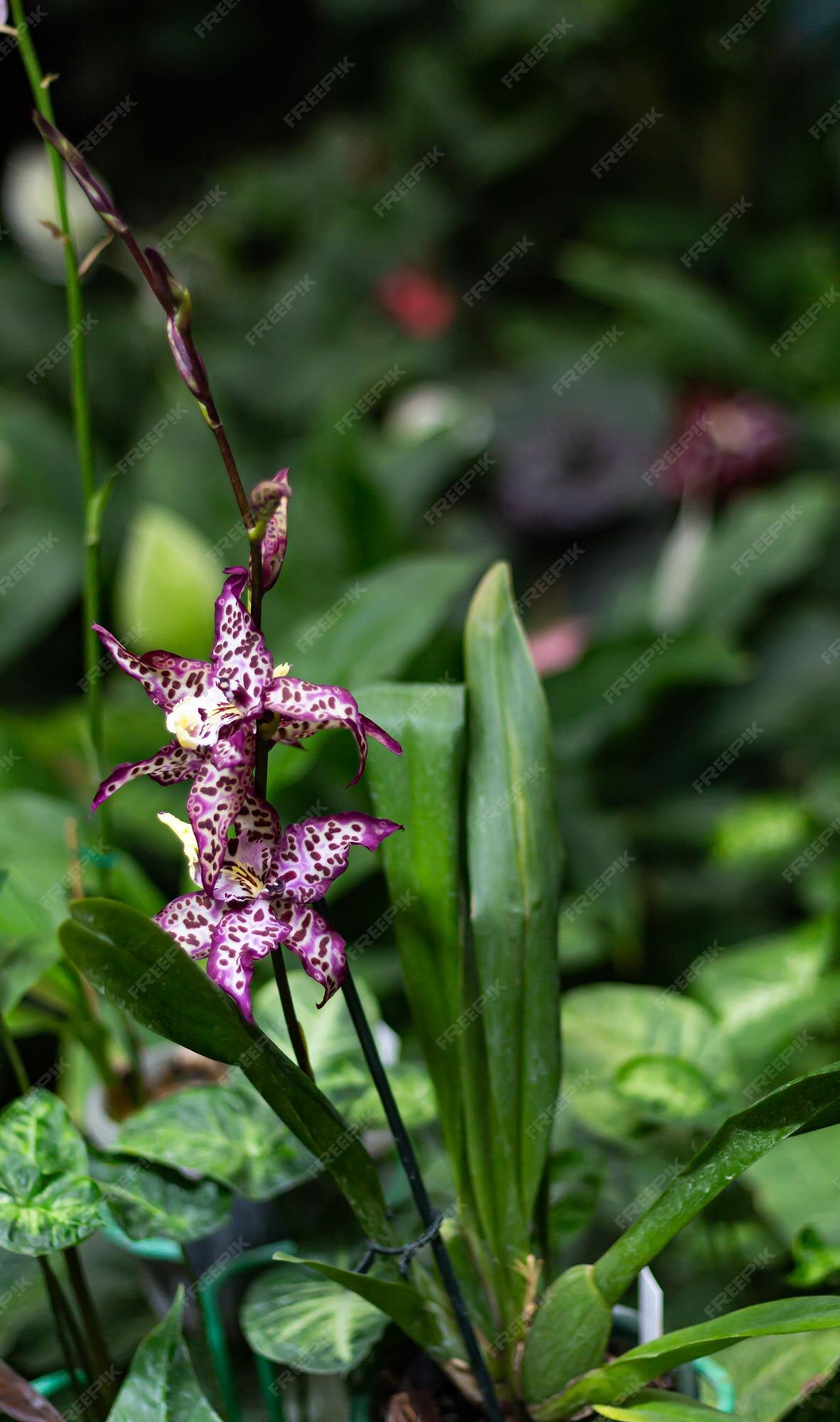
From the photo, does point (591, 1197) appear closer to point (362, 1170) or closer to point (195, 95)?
point (362, 1170)

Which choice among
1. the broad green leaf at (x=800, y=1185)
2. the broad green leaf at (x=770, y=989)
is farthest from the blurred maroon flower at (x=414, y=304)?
the broad green leaf at (x=800, y=1185)

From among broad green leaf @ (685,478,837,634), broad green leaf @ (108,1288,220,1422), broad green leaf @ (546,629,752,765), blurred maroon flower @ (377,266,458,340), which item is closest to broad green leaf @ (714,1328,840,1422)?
broad green leaf @ (108,1288,220,1422)

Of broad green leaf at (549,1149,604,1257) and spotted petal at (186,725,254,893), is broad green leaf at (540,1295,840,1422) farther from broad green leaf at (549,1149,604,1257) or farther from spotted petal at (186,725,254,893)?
spotted petal at (186,725,254,893)

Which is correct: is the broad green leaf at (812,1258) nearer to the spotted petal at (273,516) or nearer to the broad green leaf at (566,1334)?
the broad green leaf at (566,1334)

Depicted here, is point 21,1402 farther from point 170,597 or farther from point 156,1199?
point 170,597

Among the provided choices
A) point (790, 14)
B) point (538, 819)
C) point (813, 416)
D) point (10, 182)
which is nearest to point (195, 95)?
point (10, 182)

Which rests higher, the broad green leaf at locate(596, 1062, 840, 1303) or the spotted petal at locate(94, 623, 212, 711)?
the spotted petal at locate(94, 623, 212, 711)

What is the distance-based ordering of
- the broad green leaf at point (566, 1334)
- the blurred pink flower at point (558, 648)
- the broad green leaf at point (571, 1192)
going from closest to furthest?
the broad green leaf at point (566, 1334) → the broad green leaf at point (571, 1192) → the blurred pink flower at point (558, 648)
